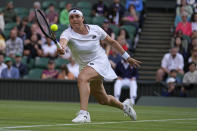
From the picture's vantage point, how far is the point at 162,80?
20406 mm

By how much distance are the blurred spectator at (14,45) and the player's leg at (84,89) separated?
12694 mm

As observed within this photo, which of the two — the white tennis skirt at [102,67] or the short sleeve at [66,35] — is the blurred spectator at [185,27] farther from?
the short sleeve at [66,35]

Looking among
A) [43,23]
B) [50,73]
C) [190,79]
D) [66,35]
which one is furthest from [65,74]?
[66,35]

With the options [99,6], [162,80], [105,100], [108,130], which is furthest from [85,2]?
[108,130]

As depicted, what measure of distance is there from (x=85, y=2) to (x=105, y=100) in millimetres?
15578

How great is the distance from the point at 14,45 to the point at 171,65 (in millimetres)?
5919

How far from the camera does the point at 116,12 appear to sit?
936 inches

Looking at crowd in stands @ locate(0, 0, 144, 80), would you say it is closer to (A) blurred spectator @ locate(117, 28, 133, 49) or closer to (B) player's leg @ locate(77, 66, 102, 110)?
(A) blurred spectator @ locate(117, 28, 133, 49)

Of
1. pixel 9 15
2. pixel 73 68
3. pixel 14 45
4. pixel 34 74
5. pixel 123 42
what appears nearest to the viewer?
pixel 123 42

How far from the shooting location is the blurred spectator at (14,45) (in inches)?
898

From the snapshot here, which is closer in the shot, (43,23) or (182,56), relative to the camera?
(43,23)

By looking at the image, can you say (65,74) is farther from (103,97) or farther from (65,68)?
→ (103,97)

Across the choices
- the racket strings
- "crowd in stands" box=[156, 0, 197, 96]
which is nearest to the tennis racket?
the racket strings

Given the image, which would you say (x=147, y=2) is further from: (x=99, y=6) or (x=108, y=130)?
(x=108, y=130)
